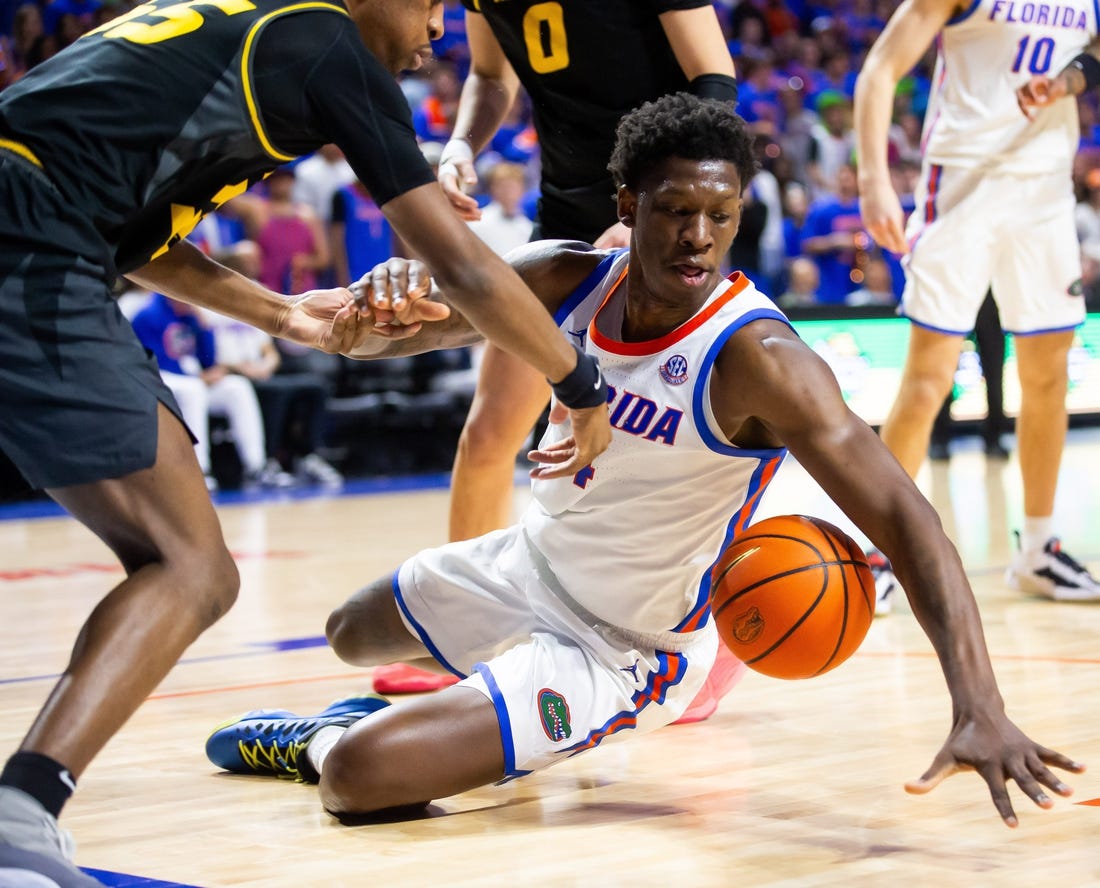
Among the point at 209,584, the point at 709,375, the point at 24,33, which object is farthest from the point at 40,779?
the point at 24,33

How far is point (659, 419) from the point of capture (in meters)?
3.23

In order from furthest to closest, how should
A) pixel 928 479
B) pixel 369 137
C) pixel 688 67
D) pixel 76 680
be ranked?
pixel 928 479 → pixel 688 67 → pixel 369 137 → pixel 76 680

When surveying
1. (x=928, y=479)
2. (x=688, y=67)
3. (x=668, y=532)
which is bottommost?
(x=928, y=479)

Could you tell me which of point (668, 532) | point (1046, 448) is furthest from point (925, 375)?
point (668, 532)

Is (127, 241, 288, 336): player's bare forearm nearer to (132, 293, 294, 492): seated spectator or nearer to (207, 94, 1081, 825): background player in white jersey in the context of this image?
(207, 94, 1081, 825): background player in white jersey

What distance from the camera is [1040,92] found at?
5.56 m

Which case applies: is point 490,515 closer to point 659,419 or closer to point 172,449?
point 659,419

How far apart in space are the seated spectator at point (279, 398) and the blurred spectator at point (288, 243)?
12.0 inches

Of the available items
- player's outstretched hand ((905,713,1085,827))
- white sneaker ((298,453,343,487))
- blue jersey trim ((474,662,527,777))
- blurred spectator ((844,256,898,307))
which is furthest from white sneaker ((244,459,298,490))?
player's outstretched hand ((905,713,1085,827))

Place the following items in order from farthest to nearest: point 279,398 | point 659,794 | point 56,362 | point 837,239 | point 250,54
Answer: point 837,239 → point 279,398 → point 659,794 → point 250,54 → point 56,362

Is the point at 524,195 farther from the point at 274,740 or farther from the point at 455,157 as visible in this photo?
the point at 274,740

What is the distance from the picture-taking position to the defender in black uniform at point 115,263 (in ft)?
8.52

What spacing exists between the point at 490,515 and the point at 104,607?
204 centimetres

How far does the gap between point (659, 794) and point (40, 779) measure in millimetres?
1395
